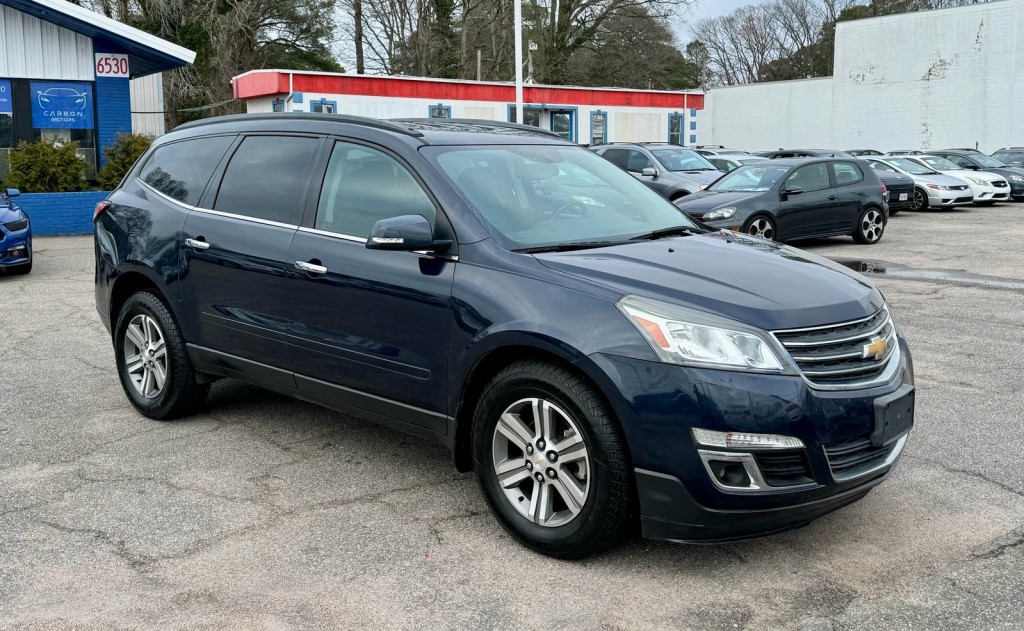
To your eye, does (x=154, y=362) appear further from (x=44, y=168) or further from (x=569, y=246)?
(x=44, y=168)

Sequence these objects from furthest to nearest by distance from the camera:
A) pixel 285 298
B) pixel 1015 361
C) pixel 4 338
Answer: pixel 4 338 < pixel 1015 361 < pixel 285 298

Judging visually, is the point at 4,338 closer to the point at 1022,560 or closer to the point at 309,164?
the point at 309,164

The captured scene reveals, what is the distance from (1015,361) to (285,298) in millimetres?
5407

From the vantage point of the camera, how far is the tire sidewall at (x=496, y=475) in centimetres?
360

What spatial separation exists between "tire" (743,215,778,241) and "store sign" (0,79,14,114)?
1438cm

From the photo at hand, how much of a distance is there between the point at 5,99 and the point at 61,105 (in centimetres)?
101

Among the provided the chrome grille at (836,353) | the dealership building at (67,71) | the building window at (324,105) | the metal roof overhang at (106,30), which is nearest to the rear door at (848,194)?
the chrome grille at (836,353)

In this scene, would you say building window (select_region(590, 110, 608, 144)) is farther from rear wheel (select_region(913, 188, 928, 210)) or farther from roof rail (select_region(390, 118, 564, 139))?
roof rail (select_region(390, 118, 564, 139))

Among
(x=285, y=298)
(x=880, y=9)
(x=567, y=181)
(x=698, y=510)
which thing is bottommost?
(x=698, y=510)

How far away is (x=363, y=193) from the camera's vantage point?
4672 mm

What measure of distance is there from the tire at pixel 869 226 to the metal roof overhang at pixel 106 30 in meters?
13.8

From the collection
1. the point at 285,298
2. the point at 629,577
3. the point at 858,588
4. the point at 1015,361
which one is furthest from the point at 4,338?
the point at 1015,361

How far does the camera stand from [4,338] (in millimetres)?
8438

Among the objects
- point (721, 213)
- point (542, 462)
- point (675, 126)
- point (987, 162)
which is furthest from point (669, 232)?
point (675, 126)
